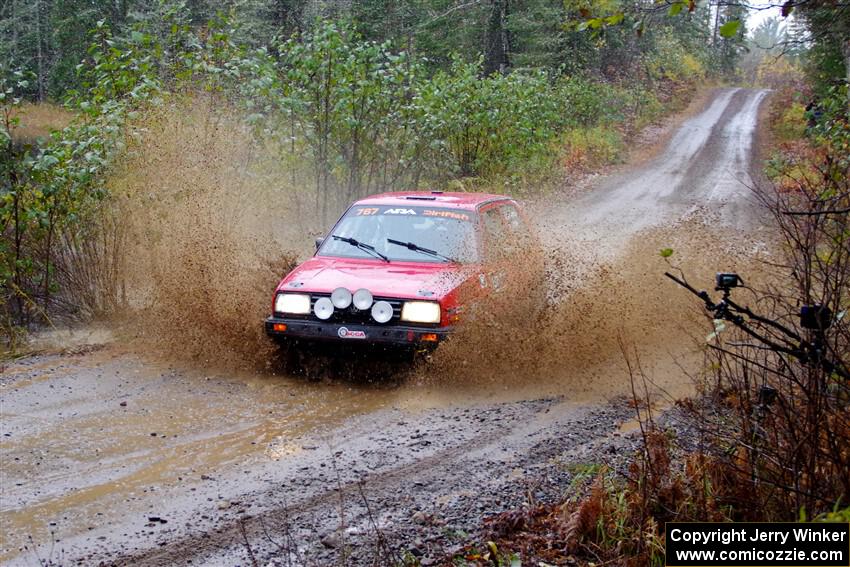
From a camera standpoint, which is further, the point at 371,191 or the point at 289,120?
the point at 371,191

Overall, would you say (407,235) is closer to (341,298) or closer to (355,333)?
(341,298)

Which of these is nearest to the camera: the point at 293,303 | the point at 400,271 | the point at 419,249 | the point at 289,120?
the point at 293,303

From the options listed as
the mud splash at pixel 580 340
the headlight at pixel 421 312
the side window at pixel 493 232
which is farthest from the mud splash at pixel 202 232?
the side window at pixel 493 232

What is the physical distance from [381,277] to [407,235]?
91 centimetres

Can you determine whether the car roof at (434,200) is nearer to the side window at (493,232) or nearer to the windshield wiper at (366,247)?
the side window at (493,232)

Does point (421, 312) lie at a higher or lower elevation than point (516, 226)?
lower

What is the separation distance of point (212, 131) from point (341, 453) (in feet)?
25.0

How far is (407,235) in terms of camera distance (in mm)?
8477

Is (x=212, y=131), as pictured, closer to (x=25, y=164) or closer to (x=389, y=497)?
(x=25, y=164)

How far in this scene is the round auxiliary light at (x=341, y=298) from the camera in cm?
730

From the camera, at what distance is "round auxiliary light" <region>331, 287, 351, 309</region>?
7.30 metres

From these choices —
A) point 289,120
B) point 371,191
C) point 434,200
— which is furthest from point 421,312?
point 371,191

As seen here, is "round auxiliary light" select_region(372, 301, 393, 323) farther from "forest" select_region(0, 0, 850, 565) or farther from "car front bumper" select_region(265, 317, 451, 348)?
"forest" select_region(0, 0, 850, 565)

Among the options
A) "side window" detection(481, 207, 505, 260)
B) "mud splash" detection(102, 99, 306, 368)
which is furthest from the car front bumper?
"side window" detection(481, 207, 505, 260)
